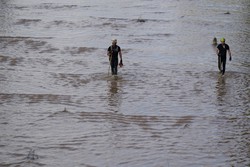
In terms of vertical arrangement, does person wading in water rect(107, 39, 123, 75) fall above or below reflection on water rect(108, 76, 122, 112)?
above

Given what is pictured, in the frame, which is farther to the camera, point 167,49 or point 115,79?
point 167,49

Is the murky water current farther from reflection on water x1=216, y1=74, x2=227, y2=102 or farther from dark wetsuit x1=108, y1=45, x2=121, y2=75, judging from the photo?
dark wetsuit x1=108, y1=45, x2=121, y2=75

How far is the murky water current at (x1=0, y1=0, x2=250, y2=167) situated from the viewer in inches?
482

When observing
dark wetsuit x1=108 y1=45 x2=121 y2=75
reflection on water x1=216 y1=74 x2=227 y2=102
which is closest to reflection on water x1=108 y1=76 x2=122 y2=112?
dark wetsuit x1=108 y1=45 x2=121 y2=75

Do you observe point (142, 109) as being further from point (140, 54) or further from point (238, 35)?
point (238, 35)

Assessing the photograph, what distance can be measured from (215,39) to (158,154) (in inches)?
661

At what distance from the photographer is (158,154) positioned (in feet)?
39.8

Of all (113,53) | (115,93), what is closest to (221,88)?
(115,93)

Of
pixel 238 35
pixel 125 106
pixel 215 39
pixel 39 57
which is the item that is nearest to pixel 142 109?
pixel 125 106

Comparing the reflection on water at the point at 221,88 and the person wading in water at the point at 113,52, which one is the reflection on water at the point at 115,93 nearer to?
the person wading in water at the point at 113,52

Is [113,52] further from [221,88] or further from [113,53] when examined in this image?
[221,88]

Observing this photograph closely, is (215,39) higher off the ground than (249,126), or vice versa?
(215,39)

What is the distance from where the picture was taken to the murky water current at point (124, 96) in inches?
482

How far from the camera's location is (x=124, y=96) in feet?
57.7
